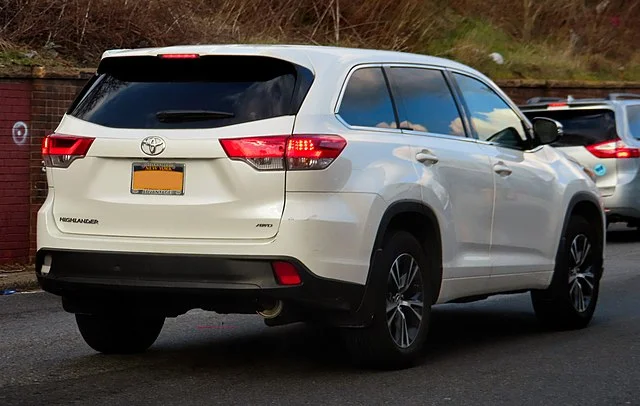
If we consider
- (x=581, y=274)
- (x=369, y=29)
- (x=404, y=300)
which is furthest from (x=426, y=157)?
(x=369, y=29)

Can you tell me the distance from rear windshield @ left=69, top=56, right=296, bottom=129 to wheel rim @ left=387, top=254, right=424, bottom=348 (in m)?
1.13

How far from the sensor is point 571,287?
29.6 ft

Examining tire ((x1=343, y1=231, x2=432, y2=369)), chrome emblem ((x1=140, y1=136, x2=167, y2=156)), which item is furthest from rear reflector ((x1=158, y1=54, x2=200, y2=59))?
tire ((x1=343, y1=231, x2=432, y2=369))

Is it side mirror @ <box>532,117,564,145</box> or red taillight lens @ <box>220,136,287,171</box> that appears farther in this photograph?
side mirror @ <box>532,117,564,145</box>

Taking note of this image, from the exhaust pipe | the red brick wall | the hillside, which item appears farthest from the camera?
the hillside

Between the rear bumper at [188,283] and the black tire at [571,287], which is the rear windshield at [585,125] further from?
the rear bumper at [188,283]

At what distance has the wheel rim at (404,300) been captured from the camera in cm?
710

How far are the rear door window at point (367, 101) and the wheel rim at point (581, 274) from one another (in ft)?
7.60

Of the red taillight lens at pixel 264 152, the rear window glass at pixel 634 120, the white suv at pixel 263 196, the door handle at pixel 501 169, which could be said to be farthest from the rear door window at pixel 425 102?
the rear window glass at pixel 634 120

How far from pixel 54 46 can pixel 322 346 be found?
8036mm

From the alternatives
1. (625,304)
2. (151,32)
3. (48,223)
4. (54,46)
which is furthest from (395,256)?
(151,32)

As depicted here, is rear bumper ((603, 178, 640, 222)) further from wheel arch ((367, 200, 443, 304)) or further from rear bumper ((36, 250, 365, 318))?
rear bumper ((36, 250, 365, 318))

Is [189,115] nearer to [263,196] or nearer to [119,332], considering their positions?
[263,196]

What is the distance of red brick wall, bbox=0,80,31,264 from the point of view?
43.1 feet
